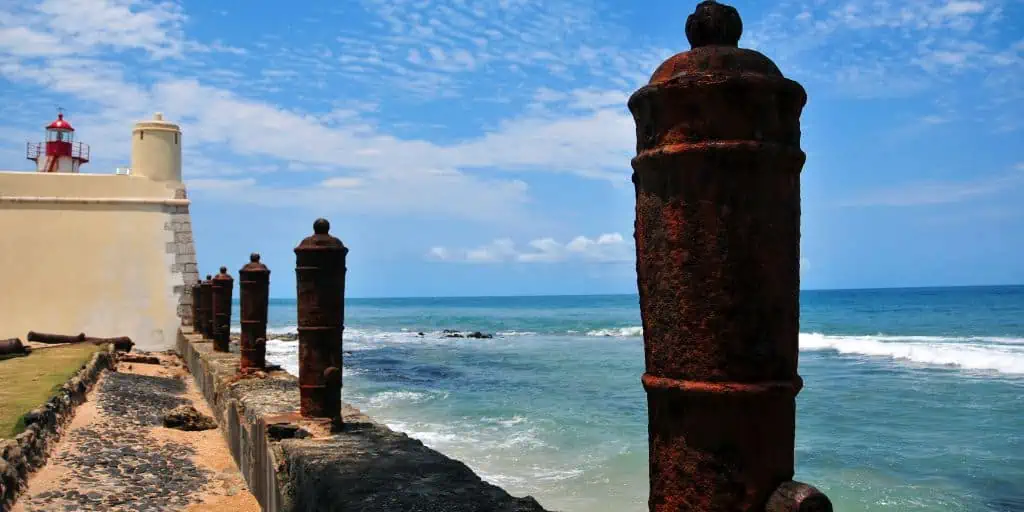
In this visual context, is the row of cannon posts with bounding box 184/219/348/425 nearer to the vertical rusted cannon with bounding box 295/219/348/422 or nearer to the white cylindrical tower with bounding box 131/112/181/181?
the vertical rusted cannon with bounding box 295/219/348/422

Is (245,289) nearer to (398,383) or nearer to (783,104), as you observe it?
(783,104)

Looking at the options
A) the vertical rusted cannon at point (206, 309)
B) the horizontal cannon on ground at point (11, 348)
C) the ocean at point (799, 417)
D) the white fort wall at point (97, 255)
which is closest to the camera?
the ocean at point (799, 417)

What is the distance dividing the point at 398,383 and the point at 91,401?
13.8 m

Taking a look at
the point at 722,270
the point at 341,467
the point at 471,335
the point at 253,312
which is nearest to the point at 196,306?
the point at 253,312

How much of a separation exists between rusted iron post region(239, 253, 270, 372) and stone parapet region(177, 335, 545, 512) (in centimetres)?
89

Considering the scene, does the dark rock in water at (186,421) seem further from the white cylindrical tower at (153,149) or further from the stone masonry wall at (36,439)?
the white cylindrical tower at (153,149)

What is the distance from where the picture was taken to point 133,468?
313 inches

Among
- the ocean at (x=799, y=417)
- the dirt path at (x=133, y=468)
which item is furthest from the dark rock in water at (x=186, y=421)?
the ocean at (x=799, y=417)

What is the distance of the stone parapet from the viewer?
3.93 m

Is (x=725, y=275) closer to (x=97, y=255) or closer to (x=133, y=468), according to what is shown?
(x=133, y=468)

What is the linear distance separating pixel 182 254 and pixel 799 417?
47.4 feet

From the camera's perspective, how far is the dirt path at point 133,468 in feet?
22.1

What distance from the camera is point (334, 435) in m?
5.80

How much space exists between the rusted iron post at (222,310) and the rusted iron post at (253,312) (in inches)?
134
